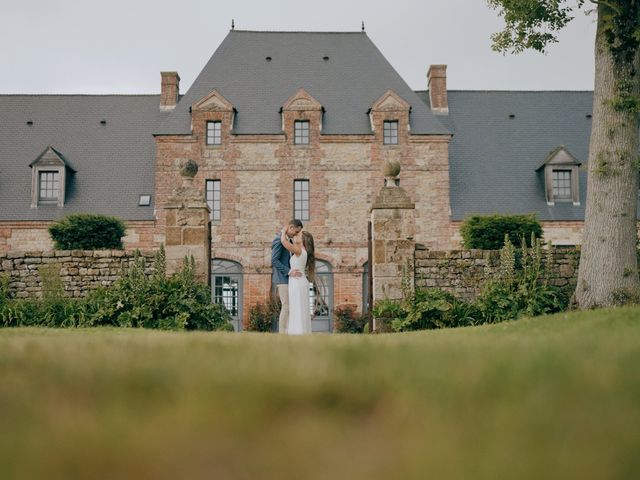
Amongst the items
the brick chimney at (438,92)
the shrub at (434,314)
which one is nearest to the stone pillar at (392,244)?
the shrub at (434,314)

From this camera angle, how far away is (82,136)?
29.1m

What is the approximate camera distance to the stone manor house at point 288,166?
83.8 feet

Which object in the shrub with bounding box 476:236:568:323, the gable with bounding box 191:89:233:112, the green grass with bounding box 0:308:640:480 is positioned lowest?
the shrub with bounding box 476:236:568:323

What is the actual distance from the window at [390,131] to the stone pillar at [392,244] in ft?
45.7

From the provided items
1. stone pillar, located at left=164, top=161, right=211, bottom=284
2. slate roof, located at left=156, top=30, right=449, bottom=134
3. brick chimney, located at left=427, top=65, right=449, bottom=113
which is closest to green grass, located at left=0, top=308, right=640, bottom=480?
stone pillar, located at left=164, top=161, right=211, bottom=284

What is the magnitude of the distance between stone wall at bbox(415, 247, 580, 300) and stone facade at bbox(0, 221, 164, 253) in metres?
15.1

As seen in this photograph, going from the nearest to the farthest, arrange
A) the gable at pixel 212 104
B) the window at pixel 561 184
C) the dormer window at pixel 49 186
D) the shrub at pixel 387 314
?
the shrub at pixel 387 314, the gable at pixel 212 104, the dormer window at pixel 49 186, the window at pixel 561 184

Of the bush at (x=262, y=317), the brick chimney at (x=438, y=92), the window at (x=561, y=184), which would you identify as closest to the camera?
the bush at (x=262, y=317)

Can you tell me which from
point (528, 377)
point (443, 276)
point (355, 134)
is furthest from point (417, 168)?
point (528, 377)

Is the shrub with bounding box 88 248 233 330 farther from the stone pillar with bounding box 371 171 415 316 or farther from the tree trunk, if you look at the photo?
the tree trunk

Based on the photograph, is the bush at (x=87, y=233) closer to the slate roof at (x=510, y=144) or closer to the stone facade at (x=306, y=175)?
the stone facade at (x=306, y=175)

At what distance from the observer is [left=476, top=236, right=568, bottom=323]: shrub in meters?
11.6

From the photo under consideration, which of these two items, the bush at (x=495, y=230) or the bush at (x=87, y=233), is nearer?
the bush at (x=495, y=230)

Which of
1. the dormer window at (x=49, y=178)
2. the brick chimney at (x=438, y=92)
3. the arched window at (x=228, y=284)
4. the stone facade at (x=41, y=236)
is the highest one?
the brick chimney at (x=438, y=92)
